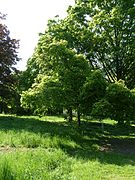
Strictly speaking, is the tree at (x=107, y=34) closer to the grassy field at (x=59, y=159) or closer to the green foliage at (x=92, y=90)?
the green foliage at (x=92, y=90)

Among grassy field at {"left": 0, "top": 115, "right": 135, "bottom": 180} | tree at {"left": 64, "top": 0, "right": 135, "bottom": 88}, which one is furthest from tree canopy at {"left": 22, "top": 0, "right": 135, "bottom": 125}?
grassy field at {"left": 0, "top": 115, "right": 135, "bottom": 180}

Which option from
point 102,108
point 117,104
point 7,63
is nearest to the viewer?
point 102,108

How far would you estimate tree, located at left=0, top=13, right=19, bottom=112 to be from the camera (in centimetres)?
3133

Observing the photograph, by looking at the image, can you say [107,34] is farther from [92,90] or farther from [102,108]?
[102,108]

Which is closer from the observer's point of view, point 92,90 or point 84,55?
point 92,90

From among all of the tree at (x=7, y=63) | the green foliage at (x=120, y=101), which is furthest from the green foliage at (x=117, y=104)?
the tree at (x=7, y=63)

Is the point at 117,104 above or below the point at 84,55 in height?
below

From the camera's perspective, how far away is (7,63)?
3142cm

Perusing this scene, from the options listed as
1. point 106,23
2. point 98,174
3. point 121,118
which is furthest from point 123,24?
point 98,174

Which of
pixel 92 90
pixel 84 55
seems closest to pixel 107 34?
pixel 84 55

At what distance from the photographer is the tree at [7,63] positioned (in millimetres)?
31328

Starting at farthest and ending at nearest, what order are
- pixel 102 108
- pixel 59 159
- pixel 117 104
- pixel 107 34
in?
1. pixel 107 34
2. pixel 117 104
3. pixel 102 108
4. pixel 59 159

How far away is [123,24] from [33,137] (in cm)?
1231

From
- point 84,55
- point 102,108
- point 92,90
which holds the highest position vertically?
point 84,55
